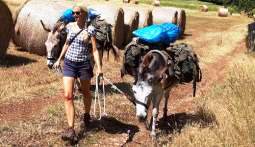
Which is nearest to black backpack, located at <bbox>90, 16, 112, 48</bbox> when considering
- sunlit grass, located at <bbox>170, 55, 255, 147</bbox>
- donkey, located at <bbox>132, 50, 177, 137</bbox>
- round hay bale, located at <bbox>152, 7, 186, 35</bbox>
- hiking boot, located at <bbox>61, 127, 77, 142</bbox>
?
sunlit grass, located at <bbox>170, 55, 255, 147</bbox>

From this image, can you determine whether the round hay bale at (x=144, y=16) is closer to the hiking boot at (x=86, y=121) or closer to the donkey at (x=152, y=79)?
the hiking boot at (x=86, y=121)

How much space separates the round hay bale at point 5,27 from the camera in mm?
16156

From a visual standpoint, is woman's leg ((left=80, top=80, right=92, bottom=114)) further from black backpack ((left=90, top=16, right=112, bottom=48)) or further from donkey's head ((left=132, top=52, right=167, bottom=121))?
black backpack ((left=90, top=16, right=112, bottom=48))

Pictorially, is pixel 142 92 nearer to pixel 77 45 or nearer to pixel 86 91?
pixel 86 91

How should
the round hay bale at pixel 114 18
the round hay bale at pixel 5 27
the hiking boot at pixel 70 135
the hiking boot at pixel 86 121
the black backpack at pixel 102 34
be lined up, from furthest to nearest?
the round hay bale at pixel 114 18 → the round hay bale at pixel 5 27 → the black backpack at pixel 102 34 → the hiking boot at pixel 86 121 → the hiking boot at pixel 70 135

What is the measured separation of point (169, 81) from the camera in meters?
9.51

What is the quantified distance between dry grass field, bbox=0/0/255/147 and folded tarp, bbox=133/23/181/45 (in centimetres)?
166

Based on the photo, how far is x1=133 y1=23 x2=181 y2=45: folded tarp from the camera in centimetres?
942

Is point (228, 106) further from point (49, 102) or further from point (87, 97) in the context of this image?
point (49, 102)

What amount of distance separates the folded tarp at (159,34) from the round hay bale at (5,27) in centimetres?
762

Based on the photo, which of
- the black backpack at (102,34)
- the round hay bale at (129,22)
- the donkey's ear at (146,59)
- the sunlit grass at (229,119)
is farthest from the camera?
the round hay bale at (129,22)

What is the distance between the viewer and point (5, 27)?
16469 millimetres

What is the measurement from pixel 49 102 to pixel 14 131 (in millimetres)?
2432

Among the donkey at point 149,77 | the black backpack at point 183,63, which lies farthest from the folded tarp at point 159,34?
the donkey at point 149,77
